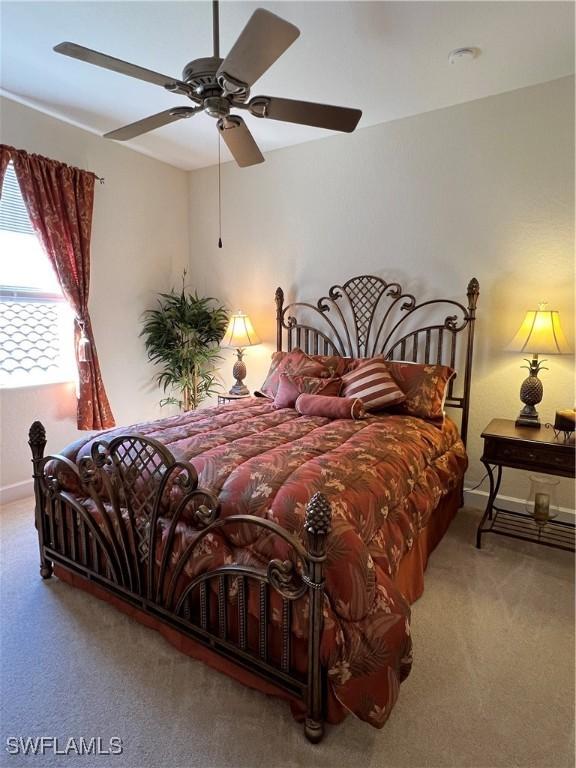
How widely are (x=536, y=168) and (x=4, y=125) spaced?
12.1ft

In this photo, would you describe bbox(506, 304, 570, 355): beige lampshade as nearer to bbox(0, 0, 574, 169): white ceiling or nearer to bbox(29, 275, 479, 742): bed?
bbox(29, 275, 479, 742): bed

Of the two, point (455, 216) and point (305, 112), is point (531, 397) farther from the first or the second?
point (305, 112)

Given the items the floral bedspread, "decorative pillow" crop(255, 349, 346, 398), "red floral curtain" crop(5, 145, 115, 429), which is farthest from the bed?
"red floral curtain" crop(5, 145, 115, 429)

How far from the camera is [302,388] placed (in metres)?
3.09

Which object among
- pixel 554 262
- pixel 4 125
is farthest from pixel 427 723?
pixel 4 125

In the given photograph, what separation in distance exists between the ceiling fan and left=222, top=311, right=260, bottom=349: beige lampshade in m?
1.86

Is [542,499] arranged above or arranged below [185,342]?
below

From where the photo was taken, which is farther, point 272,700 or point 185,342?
point 185,342

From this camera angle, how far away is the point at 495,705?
5.31ft

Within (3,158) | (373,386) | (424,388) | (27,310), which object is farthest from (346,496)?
(3,158)

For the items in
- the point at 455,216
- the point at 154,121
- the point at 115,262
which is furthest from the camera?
the point at 115,262

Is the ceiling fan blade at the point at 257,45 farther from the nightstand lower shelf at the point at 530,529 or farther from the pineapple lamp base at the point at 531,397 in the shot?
the nightstand lower shelf at the point at 530,529

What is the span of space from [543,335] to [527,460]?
76 cm

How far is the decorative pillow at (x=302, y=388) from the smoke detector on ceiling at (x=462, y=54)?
81.0 inches
